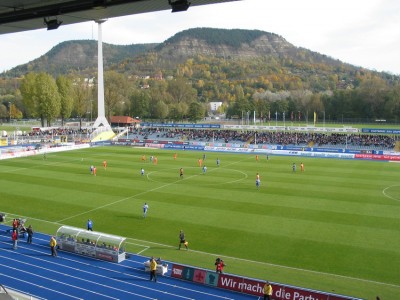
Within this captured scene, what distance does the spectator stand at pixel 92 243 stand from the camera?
20.0 m

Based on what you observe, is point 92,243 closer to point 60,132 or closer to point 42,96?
point 60,132

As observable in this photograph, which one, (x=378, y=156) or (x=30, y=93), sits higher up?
(x=30, y=93)

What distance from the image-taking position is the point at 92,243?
2073 centimetres

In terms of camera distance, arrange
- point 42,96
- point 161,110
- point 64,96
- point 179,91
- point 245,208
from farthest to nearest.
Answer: point 179,91, point 161,110, point 64,96, point 42,96, point 245,208

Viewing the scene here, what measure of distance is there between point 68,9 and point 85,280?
1250 cm

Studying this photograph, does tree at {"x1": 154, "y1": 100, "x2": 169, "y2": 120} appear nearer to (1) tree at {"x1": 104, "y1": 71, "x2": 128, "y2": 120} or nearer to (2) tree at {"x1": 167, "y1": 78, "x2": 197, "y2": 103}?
(1) tree at {"x1": 104, "y1": 71, "x2": 128, "y2": 120}

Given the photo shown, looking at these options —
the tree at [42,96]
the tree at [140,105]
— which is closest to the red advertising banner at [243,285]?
the tree at [42,96]

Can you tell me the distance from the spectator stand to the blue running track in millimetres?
366

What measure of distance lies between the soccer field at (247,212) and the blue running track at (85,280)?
2322mm

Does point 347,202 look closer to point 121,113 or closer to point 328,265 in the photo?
point 328,265

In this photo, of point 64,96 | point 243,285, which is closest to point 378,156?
point 243,285

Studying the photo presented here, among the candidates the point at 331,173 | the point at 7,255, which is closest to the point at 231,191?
the point at 331,173

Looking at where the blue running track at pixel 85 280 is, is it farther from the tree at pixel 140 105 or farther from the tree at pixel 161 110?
the tree at pixel 140 105

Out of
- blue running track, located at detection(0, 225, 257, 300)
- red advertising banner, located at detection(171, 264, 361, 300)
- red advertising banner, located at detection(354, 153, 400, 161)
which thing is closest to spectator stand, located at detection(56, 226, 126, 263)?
blue running track, located at detection(0, 225, 257, 300)
